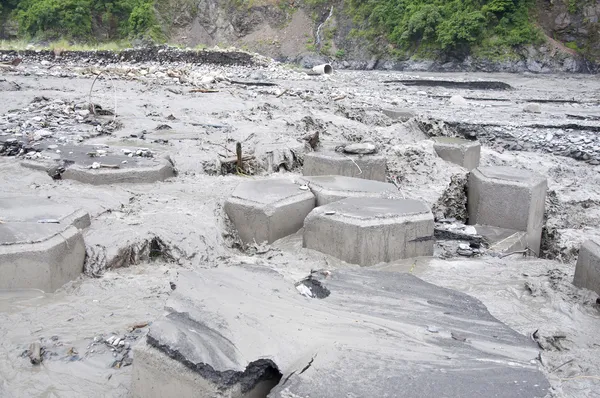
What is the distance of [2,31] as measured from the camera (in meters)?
42.0

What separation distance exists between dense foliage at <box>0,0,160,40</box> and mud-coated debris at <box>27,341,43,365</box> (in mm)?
36572

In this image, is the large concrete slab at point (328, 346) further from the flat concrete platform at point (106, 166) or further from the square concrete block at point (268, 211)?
the flat concrete platform at point (106, 166)

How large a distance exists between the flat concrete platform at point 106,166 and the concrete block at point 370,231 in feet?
7.09

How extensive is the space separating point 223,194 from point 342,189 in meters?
1.28

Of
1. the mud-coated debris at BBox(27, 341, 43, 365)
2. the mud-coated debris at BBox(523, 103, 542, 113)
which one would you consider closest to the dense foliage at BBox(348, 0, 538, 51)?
the mud-coated debris at BBox(523, 103, 542, 113)

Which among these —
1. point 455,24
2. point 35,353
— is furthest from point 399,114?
point 455,24

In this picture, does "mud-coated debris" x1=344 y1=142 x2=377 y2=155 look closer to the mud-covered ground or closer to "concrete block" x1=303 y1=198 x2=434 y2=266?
the mud-covered ground

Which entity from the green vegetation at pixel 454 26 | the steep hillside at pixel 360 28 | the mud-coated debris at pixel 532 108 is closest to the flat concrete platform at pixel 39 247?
the mud-coated debris at pixel 532 108

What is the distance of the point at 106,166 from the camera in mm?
5594

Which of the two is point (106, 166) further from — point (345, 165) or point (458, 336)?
point (458, 336)

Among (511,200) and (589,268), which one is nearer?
(589,268)

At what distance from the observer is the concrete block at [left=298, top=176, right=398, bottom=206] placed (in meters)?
4.86

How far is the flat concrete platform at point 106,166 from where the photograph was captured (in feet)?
17.9

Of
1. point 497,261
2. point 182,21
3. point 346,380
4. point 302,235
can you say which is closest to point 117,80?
point 302,235
